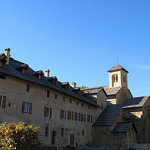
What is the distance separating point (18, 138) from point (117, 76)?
149 feet

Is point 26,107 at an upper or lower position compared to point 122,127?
upper

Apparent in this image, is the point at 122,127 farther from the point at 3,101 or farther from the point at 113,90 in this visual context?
the point at 3,101

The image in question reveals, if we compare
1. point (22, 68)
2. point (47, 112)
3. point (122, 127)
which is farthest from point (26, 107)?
point (122, 127)

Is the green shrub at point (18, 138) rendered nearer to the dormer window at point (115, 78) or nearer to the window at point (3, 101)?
the window at point (3, 101)

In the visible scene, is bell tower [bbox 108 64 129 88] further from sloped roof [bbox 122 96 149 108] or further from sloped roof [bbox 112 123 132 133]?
sloped roof [bbox 112 123 132 133]

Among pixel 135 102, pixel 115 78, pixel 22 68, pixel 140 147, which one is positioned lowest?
pixel 140 147

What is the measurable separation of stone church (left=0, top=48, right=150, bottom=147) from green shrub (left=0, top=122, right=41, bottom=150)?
9.69m

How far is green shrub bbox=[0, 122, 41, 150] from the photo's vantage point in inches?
438

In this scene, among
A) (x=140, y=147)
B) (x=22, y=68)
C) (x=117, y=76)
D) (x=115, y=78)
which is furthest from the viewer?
(x=115, y=78)

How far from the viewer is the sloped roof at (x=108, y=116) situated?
3578cm

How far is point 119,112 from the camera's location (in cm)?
3781

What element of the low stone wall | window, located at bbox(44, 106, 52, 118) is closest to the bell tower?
the low stone wall

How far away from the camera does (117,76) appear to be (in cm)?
5456

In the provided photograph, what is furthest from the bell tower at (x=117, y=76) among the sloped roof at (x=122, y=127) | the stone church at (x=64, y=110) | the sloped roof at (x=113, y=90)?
the sloped roof at (x=122, y=127)
